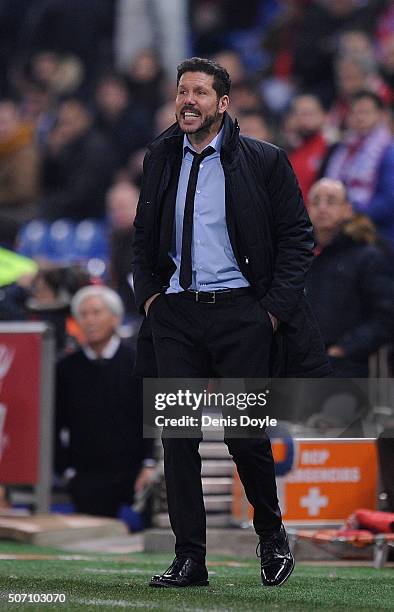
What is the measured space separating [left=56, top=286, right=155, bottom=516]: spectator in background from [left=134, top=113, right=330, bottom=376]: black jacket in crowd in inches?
161

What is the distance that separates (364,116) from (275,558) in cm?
564

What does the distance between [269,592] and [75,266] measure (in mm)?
5819

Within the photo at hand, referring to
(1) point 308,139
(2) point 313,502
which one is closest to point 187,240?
(2) point 313,502

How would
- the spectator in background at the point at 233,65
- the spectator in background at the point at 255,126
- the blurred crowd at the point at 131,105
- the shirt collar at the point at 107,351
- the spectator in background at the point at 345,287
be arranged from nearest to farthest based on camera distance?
the spectator in background at the point at 345,287 → the shirt collar at the point at 107,351 → the blurred crowd at the point at 131,105 → the spectator in background at the point at 255,126 → the spectator in background at the point at 233,65

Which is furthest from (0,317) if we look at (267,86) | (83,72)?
(83,72)

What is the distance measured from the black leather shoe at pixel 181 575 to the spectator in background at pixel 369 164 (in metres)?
5.45

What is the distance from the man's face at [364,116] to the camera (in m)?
11.1

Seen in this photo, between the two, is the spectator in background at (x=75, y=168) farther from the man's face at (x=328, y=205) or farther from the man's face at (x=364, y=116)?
the man's face at (x=328, y=205)

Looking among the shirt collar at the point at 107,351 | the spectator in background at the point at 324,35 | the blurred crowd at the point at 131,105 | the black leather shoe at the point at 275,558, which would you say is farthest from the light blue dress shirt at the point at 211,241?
the spectator in background at the point at 324,35

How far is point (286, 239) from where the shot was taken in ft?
19.9

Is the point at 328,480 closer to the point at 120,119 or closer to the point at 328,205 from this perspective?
the point at 328,205

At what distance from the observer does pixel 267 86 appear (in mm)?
14992

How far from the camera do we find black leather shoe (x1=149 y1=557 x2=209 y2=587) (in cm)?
Result: 593

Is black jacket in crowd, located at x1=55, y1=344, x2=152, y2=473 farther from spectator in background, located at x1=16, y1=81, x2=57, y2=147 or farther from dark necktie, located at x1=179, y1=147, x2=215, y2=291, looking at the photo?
spectator in background, located at x1=16, y1=81, x2=57, y2=147
